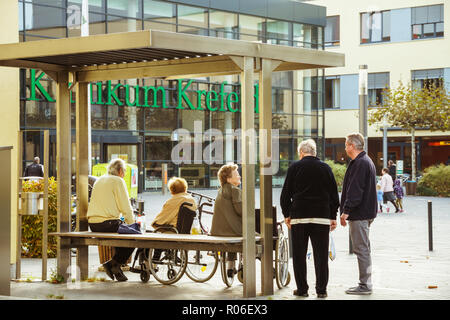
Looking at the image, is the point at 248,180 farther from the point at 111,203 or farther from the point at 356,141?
the point at 111,203

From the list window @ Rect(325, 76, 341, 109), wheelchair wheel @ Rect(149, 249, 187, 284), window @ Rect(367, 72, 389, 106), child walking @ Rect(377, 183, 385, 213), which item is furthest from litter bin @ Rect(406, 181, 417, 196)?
wheelchair wheel @ Rect(149, 249, 187, 284)

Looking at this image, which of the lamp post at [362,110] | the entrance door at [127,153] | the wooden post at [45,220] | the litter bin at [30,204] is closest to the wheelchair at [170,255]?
the wooden post at [45,220]

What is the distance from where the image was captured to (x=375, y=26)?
46.9 meters

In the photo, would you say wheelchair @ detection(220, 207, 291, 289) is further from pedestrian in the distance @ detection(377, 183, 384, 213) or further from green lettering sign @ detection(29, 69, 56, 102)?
green lettering sign @ detection(29, 69, 56, 102)

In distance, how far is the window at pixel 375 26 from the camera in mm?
46719

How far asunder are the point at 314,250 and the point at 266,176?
1047mm

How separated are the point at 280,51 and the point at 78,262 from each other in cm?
401

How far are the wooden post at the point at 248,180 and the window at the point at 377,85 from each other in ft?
127

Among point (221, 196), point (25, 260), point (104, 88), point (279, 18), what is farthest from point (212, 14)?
point (221, 196)

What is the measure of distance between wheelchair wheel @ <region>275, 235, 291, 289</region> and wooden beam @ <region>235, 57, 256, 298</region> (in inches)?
26.6

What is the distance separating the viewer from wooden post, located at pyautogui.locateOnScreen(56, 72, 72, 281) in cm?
970

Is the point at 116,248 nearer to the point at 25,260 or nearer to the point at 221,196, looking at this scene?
the point at 221,196

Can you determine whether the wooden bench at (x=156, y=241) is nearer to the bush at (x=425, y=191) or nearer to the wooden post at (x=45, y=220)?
the wooden post at (x=45, y=220)

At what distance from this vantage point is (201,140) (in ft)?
121
